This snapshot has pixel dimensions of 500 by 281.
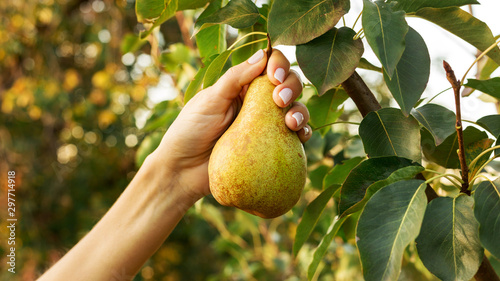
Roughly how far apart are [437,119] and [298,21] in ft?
0.84

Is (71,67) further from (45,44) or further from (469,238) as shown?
(469,238)

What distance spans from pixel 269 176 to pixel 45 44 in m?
4.19

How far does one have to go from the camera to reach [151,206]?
1.05m

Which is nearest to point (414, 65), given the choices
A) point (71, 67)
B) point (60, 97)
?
point (60, 97)

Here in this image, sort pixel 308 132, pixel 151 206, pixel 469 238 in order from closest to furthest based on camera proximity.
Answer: pixel 469 238 → pixel 308 132 → pixel 151 206

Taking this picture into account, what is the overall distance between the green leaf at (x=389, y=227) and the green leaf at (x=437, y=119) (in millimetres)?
112

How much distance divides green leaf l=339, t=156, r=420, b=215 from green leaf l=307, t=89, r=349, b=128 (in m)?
0.31

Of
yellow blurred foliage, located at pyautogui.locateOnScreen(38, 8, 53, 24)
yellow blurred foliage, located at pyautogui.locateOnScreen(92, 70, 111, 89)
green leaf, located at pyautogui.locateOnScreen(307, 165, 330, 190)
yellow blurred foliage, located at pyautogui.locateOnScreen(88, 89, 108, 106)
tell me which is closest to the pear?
green leaf, located at pyautogui.locateOnScreen(307, 165, 330, 190)

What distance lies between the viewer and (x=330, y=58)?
2.15ft

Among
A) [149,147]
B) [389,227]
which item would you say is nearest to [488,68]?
[389,227]

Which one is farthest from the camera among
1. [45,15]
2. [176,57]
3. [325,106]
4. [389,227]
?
[45,15]

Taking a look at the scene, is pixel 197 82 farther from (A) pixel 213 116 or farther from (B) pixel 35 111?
(B) pixel 35 111

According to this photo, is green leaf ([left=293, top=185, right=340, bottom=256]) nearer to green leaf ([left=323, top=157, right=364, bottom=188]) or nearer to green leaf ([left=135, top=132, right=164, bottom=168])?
green leaf ([left=323, top=157, right=364, bottom=188])

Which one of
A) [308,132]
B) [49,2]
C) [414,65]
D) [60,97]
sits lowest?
[60,97]
